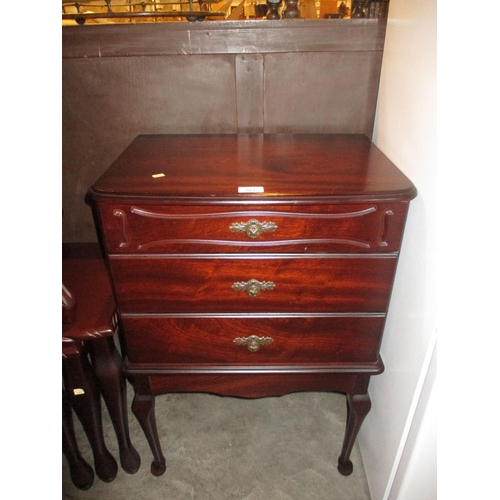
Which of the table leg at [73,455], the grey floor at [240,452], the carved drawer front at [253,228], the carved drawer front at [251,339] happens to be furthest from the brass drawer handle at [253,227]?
the grey floor at [240,452]

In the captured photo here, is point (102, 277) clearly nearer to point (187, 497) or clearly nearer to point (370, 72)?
point (187, 497)

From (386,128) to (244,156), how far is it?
0.42 metres

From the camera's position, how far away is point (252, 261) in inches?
33.6

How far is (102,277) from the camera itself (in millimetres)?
1152

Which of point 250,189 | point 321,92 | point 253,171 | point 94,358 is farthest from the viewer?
point 321,92

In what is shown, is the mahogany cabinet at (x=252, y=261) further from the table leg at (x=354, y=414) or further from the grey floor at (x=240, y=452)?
the grey floor at (x=240, y=452)

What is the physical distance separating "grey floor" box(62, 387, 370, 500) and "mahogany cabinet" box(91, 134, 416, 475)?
0.94 feet

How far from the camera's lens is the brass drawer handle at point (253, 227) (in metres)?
0.81

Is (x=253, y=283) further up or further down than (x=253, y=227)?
further down

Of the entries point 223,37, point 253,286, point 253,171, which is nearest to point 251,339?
point 253,286

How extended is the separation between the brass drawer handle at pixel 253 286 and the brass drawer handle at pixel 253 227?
0.12 metres

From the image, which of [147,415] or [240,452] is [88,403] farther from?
[240,452]

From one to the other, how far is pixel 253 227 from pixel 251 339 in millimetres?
316

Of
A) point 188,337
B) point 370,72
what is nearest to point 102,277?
point 188,337
